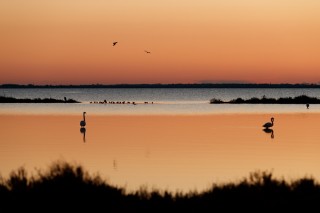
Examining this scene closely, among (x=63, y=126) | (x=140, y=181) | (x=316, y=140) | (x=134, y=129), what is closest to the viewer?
(x=140, y=181)

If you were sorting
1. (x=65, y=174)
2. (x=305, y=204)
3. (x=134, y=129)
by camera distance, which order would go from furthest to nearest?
1. (x=134, y=129)
2. (x=65, y=174)
3. (x=305, y=204)

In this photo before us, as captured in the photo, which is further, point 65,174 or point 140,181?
point 140,181

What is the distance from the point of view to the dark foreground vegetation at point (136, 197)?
16.2 metres

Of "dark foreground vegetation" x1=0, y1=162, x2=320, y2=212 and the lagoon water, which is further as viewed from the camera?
the lagoon water

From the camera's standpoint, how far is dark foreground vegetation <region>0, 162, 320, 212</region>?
16.2 m

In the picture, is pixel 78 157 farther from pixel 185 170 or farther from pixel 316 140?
pixel 316 140

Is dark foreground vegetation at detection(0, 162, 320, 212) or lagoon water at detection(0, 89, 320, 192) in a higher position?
dark foreground vegetation at detection(0, 162, 320, 212)

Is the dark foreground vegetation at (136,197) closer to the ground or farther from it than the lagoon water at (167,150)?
farther from it

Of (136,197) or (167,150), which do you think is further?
(167,150)

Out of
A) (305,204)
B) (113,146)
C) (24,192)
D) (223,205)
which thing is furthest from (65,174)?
(113,146)

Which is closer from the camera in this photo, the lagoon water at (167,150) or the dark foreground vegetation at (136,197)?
the dark foreground vegetation at (136,197)

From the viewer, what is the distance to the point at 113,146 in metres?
38.5

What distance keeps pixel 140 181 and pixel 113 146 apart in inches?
568

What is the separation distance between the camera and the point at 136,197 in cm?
1723
